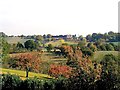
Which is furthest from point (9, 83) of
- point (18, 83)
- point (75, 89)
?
point (75, 89)

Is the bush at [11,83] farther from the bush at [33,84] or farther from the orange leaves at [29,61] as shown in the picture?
the orange leaves at [29,61]

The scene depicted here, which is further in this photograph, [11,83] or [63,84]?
[11,83]

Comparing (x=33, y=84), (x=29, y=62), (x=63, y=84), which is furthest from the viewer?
(x=29, y=62)

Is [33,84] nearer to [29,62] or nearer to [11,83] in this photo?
[11,83]

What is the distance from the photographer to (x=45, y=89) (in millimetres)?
25531

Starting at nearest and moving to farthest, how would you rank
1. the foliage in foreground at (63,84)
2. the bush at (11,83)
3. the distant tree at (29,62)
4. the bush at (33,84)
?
1. the foliage in foreground at (63,84)
2. the bush at (33,84)
3. the bush at (11,83)
4. the distant tree at (29,62)

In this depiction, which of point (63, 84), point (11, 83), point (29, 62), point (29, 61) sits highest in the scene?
point (29, 61)

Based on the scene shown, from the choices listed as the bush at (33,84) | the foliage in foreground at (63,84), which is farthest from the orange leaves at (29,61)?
the bush at (33,84)

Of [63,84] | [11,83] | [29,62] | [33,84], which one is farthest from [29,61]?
[63,84]

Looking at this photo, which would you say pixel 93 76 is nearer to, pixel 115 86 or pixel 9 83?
pixel 115 86

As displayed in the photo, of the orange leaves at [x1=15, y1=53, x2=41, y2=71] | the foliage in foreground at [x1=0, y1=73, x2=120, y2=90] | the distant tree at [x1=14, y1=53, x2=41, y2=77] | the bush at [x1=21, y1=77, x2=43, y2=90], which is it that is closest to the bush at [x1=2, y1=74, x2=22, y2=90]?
the foliage in foreground at [x1=0, y1=73, x2=120, y2=90]

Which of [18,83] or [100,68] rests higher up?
[100,68]

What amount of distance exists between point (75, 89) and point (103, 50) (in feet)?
145

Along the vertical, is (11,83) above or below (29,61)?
below
